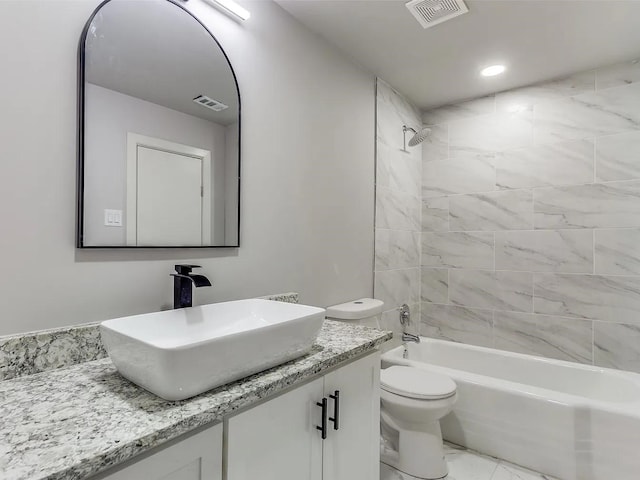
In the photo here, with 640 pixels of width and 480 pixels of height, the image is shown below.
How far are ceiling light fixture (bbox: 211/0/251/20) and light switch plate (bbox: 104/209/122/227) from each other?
960mm

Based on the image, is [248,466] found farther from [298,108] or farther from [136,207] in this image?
[298,108]

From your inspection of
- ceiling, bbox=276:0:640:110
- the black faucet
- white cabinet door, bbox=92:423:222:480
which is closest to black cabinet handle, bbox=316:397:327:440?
white cabinet door, bbox=92:423:222:480

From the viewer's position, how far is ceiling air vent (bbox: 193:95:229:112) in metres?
1.39

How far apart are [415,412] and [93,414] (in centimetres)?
154

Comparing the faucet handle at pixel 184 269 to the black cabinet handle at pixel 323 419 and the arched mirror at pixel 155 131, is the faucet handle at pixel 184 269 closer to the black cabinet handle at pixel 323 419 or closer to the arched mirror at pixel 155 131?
the arched mirror at pixel 155 131

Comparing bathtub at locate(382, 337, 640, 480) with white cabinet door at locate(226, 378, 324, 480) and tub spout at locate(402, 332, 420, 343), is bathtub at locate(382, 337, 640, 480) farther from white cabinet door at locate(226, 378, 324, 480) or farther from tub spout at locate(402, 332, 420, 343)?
white cabinet door at locate(226, 378, 324, 480)

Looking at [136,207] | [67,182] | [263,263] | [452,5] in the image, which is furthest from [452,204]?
[67,182]

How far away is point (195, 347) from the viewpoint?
2.43ft

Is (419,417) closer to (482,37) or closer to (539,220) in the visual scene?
(539,220)

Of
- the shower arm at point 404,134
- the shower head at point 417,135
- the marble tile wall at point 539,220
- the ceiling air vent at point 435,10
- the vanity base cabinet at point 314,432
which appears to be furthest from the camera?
the shower arm at point 404,134

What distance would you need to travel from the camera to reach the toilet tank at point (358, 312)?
6.35 ft

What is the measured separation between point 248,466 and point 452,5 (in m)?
2.09

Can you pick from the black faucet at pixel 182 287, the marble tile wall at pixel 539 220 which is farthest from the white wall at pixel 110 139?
the marble tile wall at pixel 539 220

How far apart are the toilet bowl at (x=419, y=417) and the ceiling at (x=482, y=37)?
6.49ft
